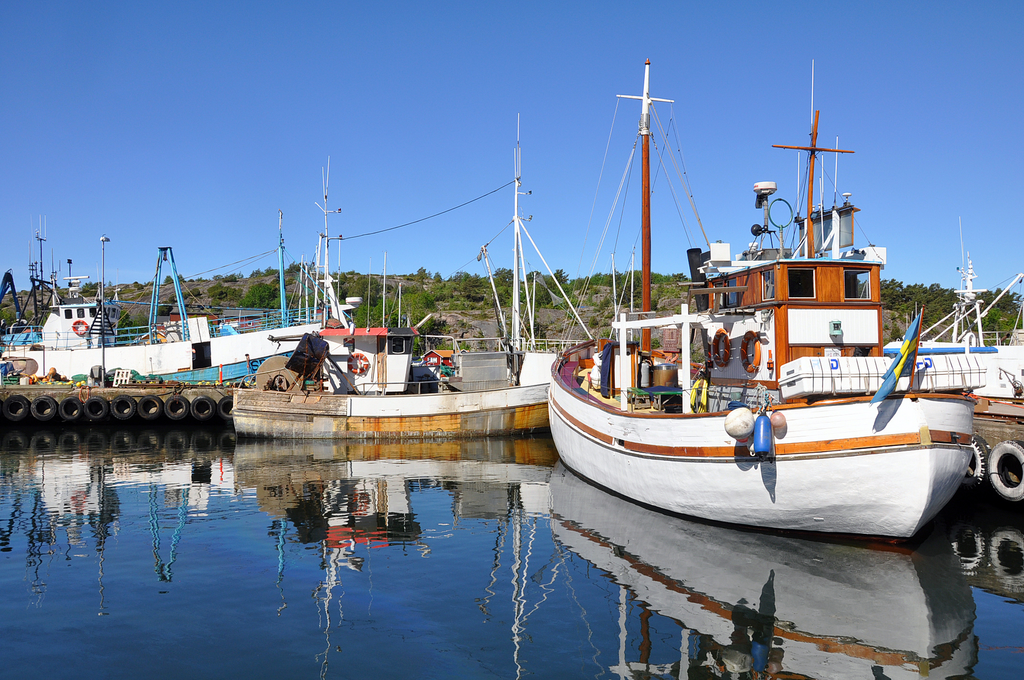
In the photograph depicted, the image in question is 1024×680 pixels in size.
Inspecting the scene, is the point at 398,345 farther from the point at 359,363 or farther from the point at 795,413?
the point at 795,413

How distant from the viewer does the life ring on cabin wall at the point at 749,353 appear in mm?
13578

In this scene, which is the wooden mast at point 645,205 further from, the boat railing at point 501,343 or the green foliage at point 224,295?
the green foliage at point 224,295

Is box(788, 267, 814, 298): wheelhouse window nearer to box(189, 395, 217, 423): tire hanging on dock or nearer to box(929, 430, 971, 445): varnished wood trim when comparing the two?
box(929, 430, 971, 445): varnished wood trim

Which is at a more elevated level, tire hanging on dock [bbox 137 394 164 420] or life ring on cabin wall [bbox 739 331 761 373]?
life ring on cabin wall [bbox 739 331 761 373]

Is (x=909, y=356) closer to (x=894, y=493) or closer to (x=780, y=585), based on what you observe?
(x=894, y=493)

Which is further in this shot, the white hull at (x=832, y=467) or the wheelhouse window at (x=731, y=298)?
the wheelhouse window at (x=731, y=298)

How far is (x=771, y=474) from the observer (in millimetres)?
10695

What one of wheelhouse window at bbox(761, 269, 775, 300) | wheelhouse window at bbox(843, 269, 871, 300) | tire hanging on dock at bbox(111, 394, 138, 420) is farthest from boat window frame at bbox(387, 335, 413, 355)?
wheelhouse window at bbox(843, 269, 871, 300)

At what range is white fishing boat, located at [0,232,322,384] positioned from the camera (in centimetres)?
3212

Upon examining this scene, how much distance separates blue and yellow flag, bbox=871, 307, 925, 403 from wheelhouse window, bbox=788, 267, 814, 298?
342cm

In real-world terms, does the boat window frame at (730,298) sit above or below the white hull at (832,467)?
above

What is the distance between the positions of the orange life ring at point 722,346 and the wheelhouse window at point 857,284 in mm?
2569

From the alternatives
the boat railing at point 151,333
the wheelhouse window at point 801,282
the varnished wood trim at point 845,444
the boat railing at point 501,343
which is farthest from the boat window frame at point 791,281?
the boat railing at point 151,333

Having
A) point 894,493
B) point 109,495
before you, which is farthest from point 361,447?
point 894,493
